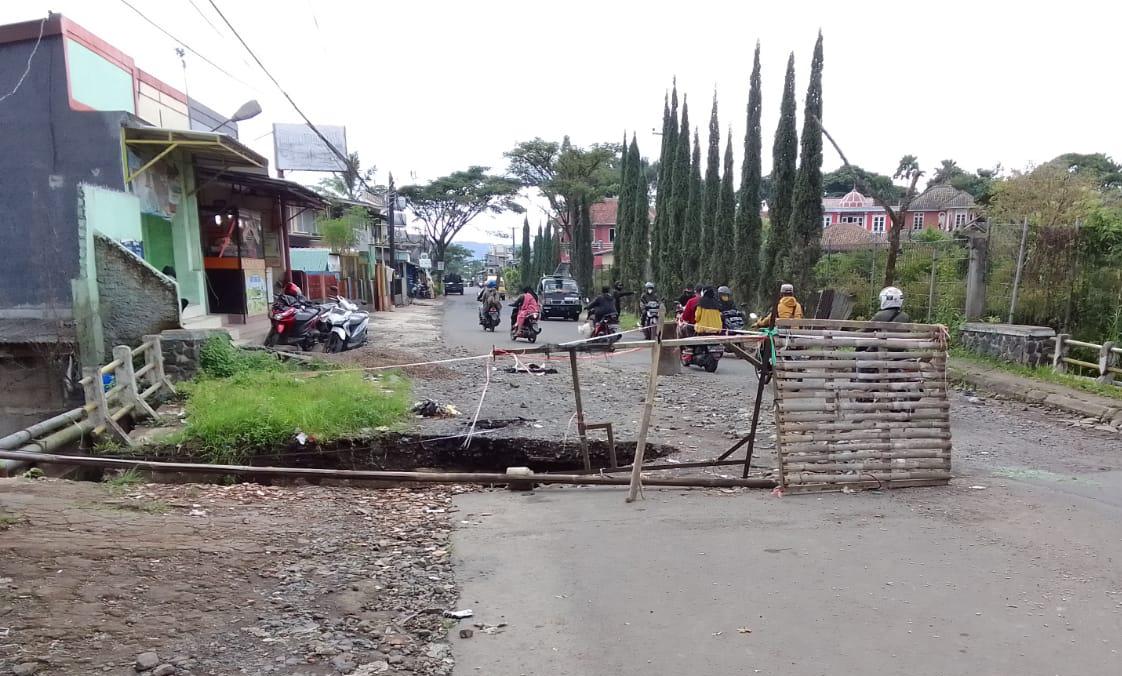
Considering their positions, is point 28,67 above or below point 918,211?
Answer: below

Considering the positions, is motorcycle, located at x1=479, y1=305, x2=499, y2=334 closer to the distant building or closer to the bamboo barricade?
the bamboo barricade

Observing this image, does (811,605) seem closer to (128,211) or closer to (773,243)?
(128,211)

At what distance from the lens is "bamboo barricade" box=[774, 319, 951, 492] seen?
525cm

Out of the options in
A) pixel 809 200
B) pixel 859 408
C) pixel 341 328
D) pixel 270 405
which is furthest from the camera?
pixel 809 200

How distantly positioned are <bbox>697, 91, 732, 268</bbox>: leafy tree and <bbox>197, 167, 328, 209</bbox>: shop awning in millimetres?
13971

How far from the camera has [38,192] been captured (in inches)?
413

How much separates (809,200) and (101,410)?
1783 centimetres

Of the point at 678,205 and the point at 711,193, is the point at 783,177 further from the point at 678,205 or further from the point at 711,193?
the point at 678,205

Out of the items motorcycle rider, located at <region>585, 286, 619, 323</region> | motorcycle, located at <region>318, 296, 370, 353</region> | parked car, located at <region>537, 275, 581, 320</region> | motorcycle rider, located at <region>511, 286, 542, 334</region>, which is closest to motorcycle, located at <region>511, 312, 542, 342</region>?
motorcycle rider, located at <region>511, 286, 542, 334</region>

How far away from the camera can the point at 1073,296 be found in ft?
36.7

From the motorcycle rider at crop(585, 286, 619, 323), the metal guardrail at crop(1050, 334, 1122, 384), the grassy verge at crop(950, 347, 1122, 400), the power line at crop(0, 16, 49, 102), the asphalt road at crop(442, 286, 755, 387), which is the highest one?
the power line at crop(0, 16, 49, 102)

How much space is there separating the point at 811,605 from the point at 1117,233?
35.4ft

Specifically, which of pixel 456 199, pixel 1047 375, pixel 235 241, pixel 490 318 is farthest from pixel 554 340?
pixel 456 199

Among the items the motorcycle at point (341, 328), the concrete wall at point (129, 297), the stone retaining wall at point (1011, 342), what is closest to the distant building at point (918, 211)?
the stone retaining wall at point (1011, 342)
